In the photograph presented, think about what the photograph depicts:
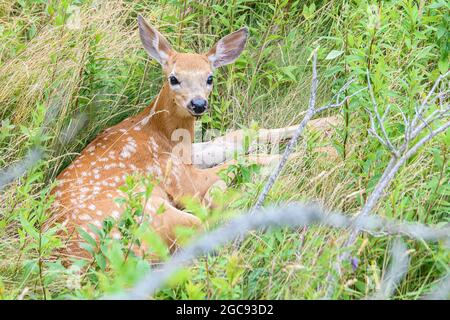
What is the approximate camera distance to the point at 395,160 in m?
3.75

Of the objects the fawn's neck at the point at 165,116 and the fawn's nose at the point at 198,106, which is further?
the fawn's neck at the point at 165,116

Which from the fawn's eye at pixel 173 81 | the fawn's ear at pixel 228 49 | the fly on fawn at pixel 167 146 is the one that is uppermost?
the fawn's ear at pixel 228 49

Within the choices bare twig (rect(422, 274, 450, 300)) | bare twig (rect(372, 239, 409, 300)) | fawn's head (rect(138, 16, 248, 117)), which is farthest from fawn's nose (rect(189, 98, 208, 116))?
bare twig (rect(422, 274, 450, 300))

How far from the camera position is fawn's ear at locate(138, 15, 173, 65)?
532 cm

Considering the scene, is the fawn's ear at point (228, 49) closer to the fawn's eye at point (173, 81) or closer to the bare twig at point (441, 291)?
the fawn's eye at point (173, 81)

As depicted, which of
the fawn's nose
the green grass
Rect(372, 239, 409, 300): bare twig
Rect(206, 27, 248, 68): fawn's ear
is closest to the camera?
Rect(372, 239, 409, 300): bare twig

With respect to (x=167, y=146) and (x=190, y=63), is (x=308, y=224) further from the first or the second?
(x=167, y=146)

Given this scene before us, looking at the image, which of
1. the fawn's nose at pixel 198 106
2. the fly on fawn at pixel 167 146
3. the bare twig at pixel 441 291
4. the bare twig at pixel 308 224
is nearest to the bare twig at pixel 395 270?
the bare twig at pixel 308 224

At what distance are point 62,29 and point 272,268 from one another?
7.77 feet

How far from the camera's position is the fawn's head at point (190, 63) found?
17.2 feet

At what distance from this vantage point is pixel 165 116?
5512 mm

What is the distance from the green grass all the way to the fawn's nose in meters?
0.40

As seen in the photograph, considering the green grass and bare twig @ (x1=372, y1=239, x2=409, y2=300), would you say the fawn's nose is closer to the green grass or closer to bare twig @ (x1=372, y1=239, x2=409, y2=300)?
the green grass
